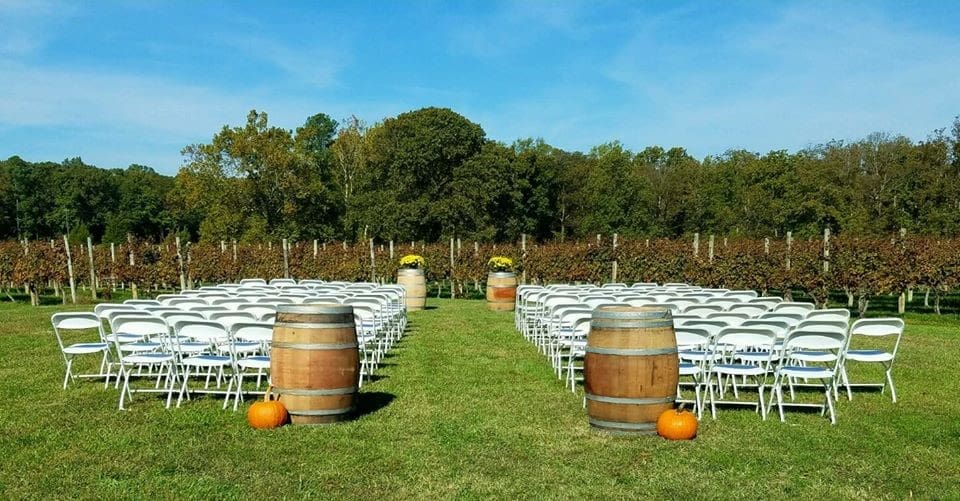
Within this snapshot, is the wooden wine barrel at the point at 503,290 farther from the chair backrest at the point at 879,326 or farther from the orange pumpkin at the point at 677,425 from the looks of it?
the orange pumpkin at the point at 677,425

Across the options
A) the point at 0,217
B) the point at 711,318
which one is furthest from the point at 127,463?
the point at 0,217

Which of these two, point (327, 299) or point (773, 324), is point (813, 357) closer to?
point (773, 324)

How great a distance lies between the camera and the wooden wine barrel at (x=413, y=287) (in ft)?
59.8

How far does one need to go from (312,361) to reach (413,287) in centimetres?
1222

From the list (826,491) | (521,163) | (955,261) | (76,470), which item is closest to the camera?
(826,491)

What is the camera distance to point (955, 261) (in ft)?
61.4

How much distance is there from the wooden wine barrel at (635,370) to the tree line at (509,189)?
31.4 metres

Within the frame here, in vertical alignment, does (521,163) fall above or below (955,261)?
above

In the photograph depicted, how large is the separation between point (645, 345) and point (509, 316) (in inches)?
430

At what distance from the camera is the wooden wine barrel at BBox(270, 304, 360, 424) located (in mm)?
6074

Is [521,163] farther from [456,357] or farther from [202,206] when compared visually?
[456,357]

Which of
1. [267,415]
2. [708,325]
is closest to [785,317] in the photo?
[708,325]

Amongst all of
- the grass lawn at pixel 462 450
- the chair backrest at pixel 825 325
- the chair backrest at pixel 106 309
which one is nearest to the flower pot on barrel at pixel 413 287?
the grass lawn at pixel 462 450

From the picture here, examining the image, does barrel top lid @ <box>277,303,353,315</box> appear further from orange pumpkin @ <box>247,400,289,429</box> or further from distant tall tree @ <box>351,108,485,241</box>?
distant tall tree @ <box>351,108,485,241</box>
